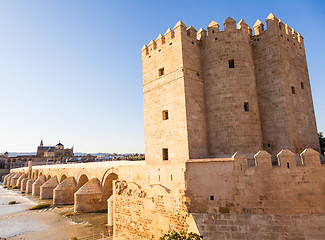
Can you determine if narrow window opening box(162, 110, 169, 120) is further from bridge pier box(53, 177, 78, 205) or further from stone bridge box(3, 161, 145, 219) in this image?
bridge pier box(53, 177, 78, 205)

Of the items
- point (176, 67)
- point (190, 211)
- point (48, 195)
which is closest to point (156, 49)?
point (176, 67)

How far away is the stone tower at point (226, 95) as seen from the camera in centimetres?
1071

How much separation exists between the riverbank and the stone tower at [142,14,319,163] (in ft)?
28.1

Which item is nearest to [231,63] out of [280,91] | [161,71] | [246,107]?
[246,107]

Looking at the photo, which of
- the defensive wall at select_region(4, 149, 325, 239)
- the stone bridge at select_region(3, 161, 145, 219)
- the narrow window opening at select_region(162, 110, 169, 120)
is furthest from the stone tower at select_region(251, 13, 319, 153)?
the stone bridge at select_region(3, 161, 145, 219)

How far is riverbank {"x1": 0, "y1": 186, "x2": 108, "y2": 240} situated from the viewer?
15500 mm

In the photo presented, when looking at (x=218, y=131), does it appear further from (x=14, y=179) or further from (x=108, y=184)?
(x=14, y=179)

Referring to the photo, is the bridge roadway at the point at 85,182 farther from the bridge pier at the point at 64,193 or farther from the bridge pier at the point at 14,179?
the bridge pier at the point at 14,179

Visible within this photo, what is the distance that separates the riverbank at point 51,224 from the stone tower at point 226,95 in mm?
8577

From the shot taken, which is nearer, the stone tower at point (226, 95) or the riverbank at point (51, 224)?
the stone tower at point (226, 95)

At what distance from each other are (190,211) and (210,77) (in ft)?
21.6

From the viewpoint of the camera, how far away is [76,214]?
1980 centimetres

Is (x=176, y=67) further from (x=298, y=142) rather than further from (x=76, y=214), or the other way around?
(x=76, y=214)

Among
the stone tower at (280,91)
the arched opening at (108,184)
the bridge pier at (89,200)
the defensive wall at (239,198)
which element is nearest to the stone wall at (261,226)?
the defensive wall at (239,198)
